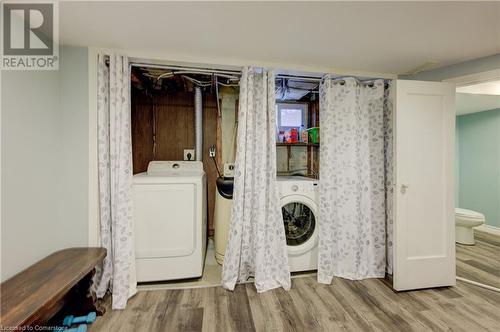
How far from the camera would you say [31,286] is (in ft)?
4.17

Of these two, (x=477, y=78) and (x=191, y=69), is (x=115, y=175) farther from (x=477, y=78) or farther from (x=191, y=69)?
(x=477, y=78)

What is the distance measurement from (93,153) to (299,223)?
199 cm

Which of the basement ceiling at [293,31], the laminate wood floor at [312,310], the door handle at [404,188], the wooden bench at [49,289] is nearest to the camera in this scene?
the wooden bench at [49,289]

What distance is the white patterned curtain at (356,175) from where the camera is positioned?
86.3 inches

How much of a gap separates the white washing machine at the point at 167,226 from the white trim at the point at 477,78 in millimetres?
2536

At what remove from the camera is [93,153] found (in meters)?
→ 1.80

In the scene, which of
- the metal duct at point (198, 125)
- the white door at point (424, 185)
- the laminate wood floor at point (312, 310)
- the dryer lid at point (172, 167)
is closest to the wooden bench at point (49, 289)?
the laminate wood floor at point (312, 310)

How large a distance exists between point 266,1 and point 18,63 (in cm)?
157

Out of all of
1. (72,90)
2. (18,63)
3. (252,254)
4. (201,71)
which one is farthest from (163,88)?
(252,254)

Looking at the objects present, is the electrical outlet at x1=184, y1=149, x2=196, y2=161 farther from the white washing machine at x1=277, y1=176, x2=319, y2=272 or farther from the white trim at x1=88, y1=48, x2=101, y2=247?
the white washing machine at x1=277, y1=176, x2=319, y2=272

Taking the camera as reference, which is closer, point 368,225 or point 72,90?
point 72,90

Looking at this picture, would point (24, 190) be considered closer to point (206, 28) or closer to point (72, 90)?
point (72, 90)

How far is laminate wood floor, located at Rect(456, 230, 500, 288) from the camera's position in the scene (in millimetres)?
2250

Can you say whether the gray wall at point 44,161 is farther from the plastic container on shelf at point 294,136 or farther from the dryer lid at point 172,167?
the plastic container on shelf at point 294,136
